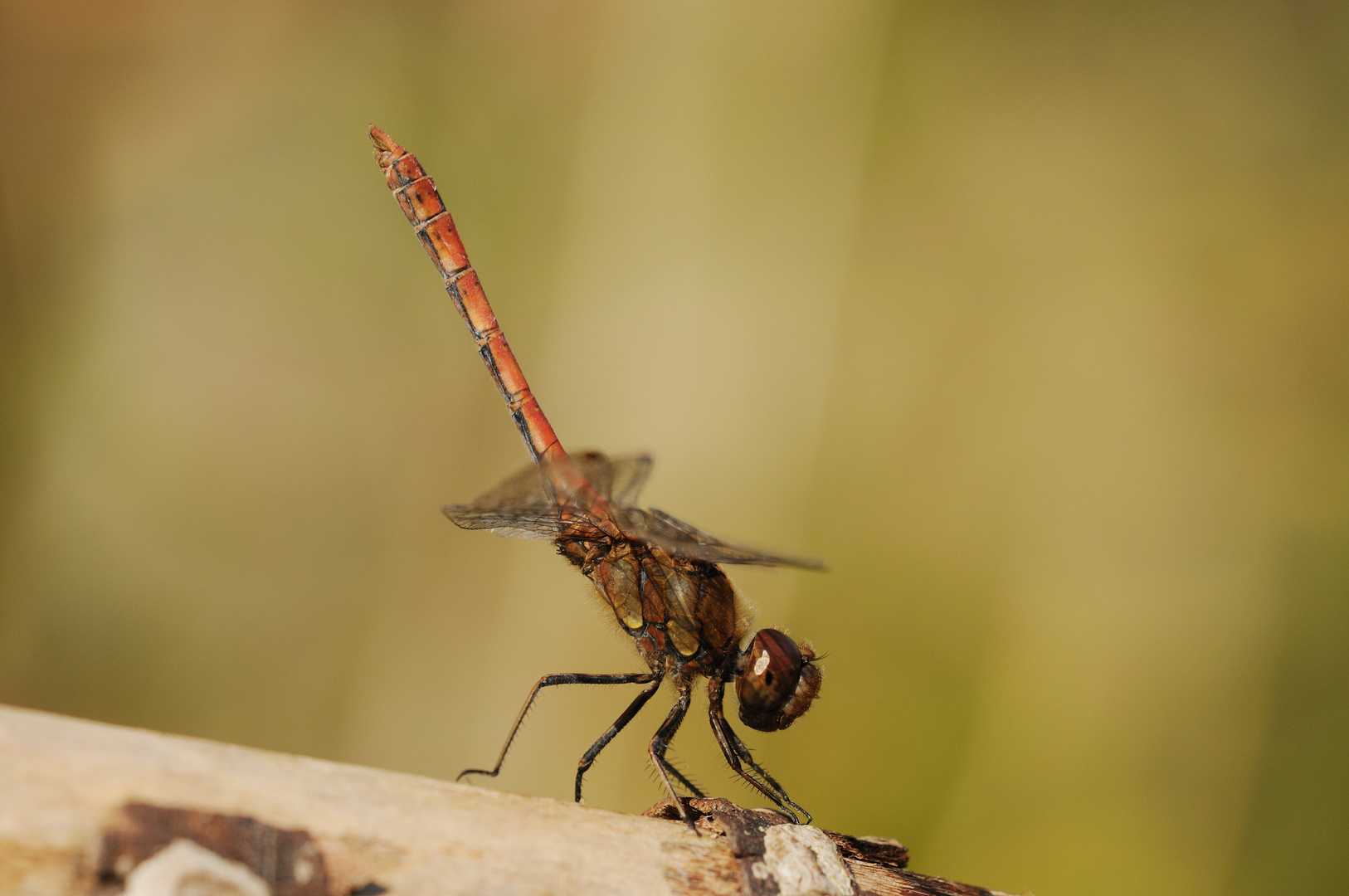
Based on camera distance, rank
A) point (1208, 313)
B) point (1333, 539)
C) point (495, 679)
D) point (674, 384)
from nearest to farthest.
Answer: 1. point (1333, 539)
2. point (1208, 313)
3. point (495, 679)
4. point (674, 384)

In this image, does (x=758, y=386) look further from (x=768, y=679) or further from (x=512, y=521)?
(x=768, y=679)

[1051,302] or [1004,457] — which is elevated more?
[1051,302]

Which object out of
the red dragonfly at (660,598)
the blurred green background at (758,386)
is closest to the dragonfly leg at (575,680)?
the red dragonfly at (660,598)

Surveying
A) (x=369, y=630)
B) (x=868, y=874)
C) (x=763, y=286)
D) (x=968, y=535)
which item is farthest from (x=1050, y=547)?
(x=369, y=630)

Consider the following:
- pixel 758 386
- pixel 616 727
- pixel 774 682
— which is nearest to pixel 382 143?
pixel 758 386

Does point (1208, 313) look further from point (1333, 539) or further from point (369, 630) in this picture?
point (369, 630)

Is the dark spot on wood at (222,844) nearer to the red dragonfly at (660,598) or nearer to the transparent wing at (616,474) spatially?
the red dragonfly at (660,598)

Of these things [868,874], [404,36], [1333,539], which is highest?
[404,36]
